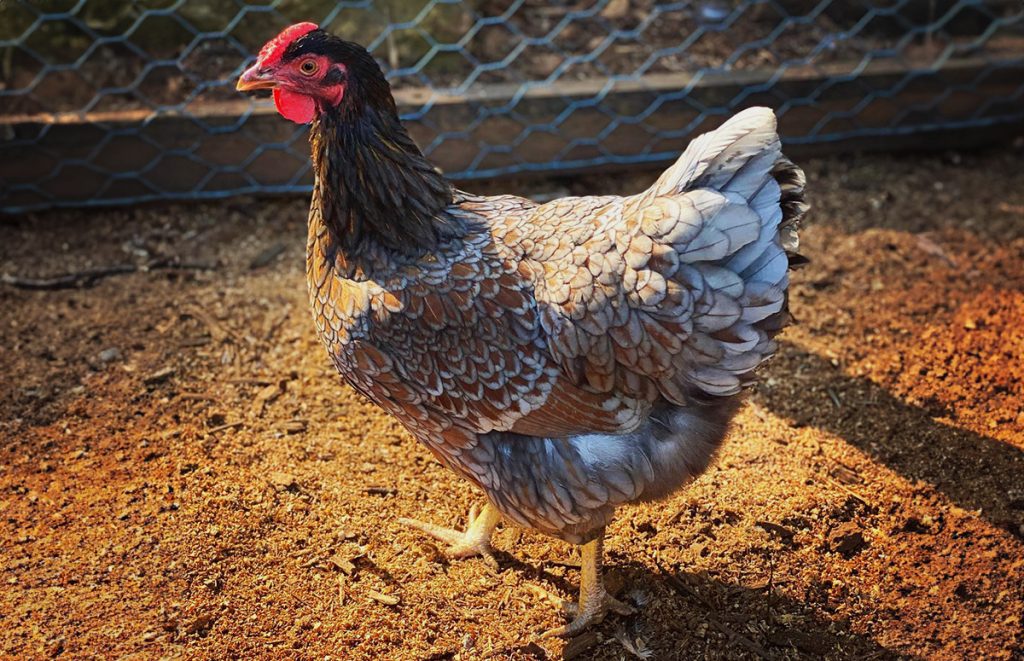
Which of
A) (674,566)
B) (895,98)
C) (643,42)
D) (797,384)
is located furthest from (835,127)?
(674,566)

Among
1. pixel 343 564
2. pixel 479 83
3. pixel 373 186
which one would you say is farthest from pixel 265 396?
pixel 479 83

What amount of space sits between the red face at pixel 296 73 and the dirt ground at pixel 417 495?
52.8 inches

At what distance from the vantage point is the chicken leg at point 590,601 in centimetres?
267

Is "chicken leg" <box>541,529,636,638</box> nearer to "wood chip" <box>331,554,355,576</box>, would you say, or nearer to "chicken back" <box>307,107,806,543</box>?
"chicken back" <box>307,107,806,543</box>

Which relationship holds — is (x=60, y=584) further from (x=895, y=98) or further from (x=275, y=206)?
(x=895, y=98)

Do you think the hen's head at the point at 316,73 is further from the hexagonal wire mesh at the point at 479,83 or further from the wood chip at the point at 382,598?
the hexagonal wire mesh at the point at 479,83

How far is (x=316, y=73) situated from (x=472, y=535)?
1529mm

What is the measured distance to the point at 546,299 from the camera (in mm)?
2383

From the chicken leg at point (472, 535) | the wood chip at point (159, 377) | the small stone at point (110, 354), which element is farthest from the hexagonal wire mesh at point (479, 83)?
the chicken leg at point (472, 535)

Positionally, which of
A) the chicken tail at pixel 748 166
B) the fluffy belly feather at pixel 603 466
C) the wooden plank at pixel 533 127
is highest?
the chicken tail at pixel 748 166

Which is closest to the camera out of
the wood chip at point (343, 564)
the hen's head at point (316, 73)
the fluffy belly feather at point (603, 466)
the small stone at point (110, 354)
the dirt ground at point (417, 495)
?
the hen's head at point (316, 73)

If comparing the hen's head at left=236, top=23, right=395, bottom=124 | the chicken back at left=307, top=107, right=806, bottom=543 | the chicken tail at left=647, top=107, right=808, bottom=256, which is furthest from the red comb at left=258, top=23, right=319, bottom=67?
the chicken tail at left=647, top=107, right=808, bottom=256

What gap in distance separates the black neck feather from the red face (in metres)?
0.06

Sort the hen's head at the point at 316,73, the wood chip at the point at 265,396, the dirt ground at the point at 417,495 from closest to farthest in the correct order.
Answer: the hen's head at the point at 316,73, the dirt ground at the point at 417,495, the wood chip at the point at 265,396
